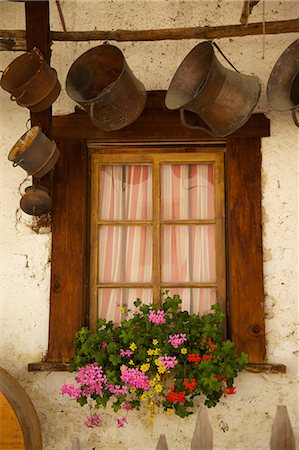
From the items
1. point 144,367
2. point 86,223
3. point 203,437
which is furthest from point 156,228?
point 203,437

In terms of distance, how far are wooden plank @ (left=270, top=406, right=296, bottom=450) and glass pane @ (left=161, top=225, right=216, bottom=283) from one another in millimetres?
1074

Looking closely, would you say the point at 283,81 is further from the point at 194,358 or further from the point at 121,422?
the point at 121,422

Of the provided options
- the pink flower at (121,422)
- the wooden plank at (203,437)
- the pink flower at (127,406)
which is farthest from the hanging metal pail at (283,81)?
the pink flower at (121,422)

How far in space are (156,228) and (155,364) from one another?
0.95m

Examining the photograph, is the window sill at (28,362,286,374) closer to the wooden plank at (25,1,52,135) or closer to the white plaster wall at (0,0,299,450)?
the white plaster wall at (0,0,299,450)

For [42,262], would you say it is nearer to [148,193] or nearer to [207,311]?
[148,193]

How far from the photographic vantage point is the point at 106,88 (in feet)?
13.2

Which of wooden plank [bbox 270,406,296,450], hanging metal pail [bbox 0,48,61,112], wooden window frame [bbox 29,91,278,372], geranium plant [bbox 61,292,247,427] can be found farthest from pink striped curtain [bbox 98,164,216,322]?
wooden plank [bbox 270,406,296,450]

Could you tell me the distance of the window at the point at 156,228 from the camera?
4391mm

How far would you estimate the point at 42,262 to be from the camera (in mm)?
4367

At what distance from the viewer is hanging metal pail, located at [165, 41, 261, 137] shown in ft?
12.9

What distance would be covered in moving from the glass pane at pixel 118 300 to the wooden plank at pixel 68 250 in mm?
158

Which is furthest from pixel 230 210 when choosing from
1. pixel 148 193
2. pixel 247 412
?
pixel 247 412

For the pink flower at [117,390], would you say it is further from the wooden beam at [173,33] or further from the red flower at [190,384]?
the wooden beam at [173,33]
